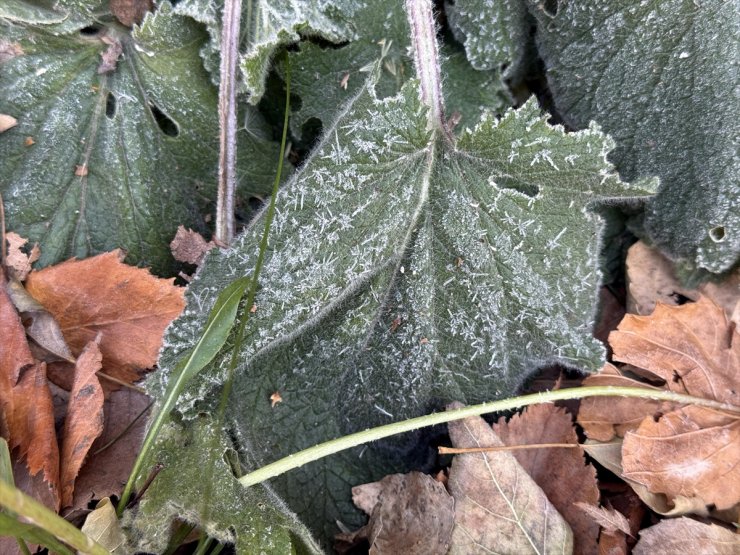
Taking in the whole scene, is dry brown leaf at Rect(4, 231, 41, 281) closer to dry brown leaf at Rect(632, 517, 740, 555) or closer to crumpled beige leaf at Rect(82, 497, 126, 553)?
crumpled beige leaf at Rect(82, 497, 126, 553)

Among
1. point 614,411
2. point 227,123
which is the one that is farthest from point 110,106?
point 614,411

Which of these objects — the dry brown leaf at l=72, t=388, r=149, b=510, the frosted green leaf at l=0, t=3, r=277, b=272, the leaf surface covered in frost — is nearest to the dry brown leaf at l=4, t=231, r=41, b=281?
the frosted green leaf at l=0, t=3, r=277, b=272

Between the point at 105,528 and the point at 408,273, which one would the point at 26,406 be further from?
the point at 408,273

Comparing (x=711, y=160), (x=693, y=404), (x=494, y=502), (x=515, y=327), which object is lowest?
(x=494, y=502)

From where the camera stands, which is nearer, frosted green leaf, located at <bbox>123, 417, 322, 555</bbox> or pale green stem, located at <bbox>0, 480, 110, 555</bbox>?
pale green stem, located at <bbox>0, 480, 110, 555</bbox>

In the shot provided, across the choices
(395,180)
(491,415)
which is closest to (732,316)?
(491,415)

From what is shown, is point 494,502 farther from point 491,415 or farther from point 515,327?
point 515,327

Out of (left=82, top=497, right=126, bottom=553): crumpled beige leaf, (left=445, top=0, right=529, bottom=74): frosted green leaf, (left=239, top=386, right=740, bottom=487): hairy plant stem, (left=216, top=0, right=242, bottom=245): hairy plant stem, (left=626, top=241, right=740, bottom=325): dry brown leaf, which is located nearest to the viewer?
(left=82, top=497, right=126, bottom=553): crumpled beige leaf
